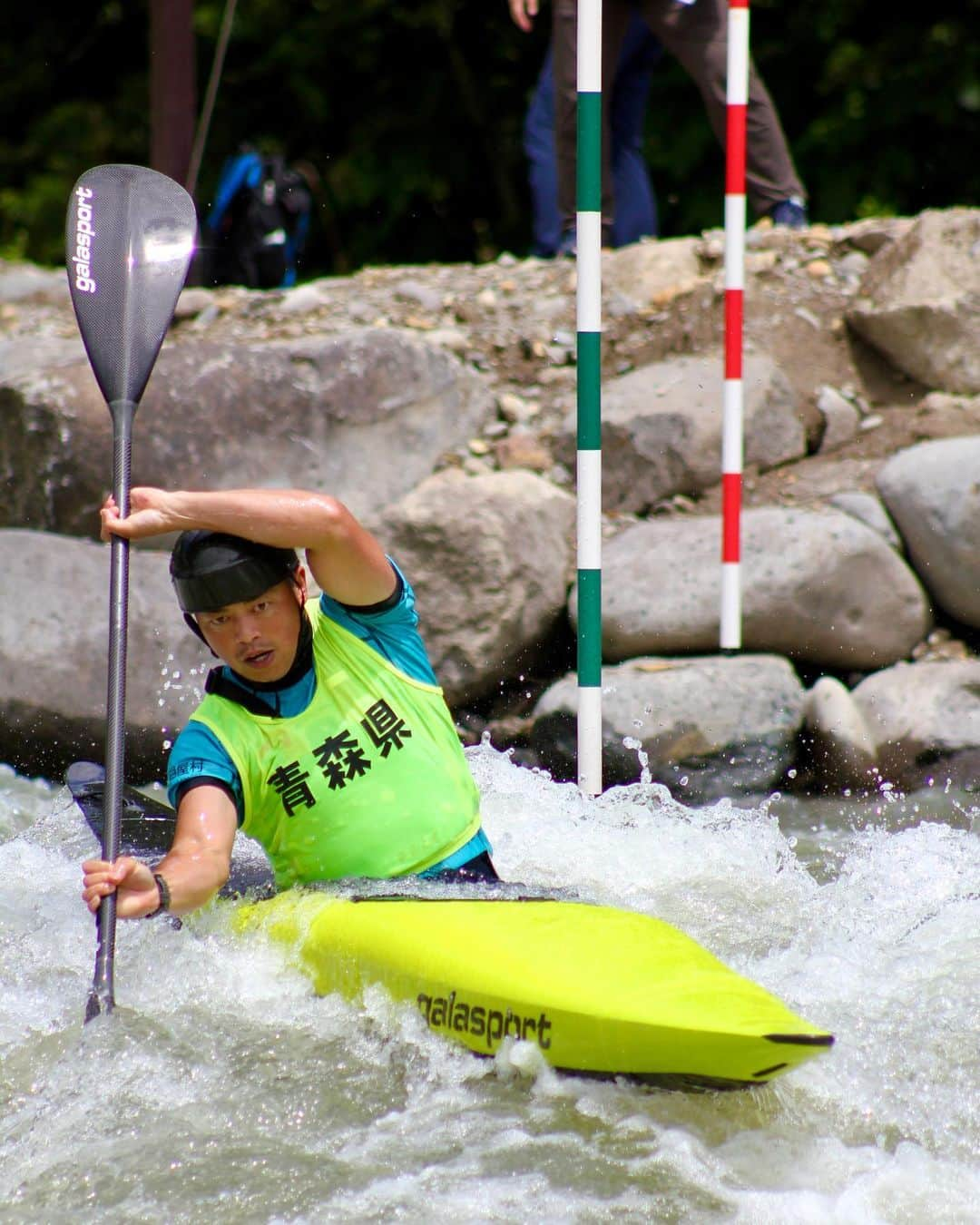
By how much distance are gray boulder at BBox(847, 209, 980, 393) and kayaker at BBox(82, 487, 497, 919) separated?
3.38m

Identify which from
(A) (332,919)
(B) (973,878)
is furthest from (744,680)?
(A) (332,919)

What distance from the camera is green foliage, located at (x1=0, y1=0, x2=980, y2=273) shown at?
9070 mm

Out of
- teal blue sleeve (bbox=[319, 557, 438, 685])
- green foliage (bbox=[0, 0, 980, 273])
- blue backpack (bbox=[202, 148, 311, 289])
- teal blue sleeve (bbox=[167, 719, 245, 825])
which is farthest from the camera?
green foliage (bbox=[0, 0, 980, 273])

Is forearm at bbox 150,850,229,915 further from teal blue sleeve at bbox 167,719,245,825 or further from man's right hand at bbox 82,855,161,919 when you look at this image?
teal blue sleeve at bbox 167,719,245,825

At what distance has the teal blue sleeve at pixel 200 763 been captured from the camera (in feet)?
9.71

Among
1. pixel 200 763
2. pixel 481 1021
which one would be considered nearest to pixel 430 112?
pixel 200 763

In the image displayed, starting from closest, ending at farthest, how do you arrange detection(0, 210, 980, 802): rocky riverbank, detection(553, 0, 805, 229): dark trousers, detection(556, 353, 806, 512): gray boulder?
detection(0, 210, 980, 802): rocky riverbank < detection(556, 353, 806, 512): gray boulder < detection(553, 0, 805, 229): dark trousers

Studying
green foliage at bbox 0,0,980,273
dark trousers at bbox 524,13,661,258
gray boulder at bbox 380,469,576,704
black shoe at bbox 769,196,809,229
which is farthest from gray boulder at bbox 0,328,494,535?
green foliage at bbox 0,0,980,273

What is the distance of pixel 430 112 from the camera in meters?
10.6

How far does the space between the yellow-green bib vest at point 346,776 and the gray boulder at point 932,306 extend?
351cm

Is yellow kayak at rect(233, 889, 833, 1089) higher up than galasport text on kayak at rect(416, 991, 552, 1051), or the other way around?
yellow kayak at rect(233, 889, 833, 1089)

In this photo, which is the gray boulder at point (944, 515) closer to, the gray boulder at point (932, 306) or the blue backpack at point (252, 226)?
the gray boulder at point (932, 306)

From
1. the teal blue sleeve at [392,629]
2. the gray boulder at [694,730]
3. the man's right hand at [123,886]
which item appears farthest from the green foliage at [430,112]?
the man's right hand at [123,886]

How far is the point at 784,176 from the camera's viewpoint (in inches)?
250
